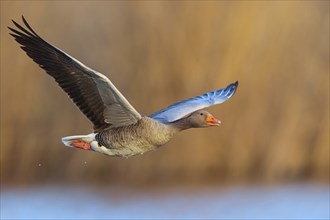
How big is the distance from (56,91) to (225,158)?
164 cm

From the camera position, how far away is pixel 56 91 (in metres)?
8.09

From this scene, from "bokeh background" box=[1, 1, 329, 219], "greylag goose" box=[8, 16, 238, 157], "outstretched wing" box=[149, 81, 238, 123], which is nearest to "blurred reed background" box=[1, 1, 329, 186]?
"bokeh background" box=[1, 1, 329, 219]

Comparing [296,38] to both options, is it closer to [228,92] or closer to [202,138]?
[202,138]

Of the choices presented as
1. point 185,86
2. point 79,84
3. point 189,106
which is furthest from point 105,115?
point 185,86

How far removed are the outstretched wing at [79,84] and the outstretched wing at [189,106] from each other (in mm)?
289

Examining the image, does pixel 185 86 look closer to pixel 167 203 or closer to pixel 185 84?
pixel 185 84

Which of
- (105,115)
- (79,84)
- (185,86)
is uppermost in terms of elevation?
(185,86)

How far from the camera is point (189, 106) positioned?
613 cm

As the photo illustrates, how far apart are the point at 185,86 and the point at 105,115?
2645mm

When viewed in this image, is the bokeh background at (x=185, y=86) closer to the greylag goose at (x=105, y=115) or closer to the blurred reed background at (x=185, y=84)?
the blurred reed background at (x=185, y=84)

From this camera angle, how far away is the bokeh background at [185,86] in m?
8.12

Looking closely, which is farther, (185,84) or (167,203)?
(167,203)

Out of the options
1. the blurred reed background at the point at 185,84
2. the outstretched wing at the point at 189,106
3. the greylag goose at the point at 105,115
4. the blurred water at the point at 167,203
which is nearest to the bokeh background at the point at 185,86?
the blurred reed background at the point at 185,84

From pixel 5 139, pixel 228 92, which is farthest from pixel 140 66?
pixel 228 92
